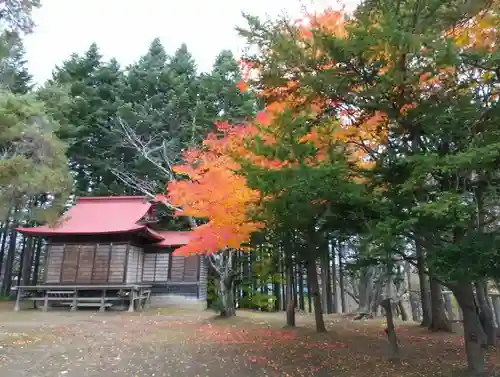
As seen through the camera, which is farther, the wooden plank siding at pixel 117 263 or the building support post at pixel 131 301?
the wooden plank siding at pixel 117 263

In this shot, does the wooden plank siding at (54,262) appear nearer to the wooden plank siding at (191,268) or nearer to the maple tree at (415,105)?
the wooden plank siding at (191,268)

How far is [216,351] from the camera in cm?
834

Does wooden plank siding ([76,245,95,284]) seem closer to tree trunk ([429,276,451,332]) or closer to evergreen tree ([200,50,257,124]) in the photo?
evergreen tree ([200,50,257,124])

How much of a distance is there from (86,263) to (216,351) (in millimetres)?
11763

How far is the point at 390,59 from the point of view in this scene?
5703 mm

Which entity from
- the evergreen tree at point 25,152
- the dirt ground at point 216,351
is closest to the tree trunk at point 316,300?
the dirt ground at point 216,351

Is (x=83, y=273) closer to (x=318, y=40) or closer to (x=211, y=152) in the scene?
(x=211, y=152)

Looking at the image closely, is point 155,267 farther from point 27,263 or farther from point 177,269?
point 27,263

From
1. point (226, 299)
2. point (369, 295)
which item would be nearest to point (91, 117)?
point (226, 299)

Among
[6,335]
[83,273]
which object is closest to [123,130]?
[83,273]

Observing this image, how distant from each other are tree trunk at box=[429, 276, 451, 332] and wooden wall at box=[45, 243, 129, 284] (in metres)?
12.8

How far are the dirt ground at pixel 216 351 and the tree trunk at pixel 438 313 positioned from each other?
428 mm

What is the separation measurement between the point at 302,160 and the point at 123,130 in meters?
19.0

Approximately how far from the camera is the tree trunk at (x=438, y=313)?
11250mm
